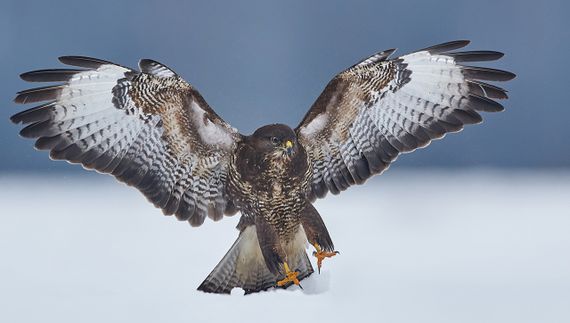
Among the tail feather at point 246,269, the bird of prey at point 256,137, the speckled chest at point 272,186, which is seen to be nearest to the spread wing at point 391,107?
the bird of prey at point 256,137

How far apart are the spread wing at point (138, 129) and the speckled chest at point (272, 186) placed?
281 mm

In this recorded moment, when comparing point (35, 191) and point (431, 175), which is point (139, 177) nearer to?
point (35, 191)

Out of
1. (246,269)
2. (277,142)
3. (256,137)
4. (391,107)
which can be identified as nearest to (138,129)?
(256,137)

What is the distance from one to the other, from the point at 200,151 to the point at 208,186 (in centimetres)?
30

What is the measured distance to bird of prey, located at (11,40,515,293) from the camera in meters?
5.82

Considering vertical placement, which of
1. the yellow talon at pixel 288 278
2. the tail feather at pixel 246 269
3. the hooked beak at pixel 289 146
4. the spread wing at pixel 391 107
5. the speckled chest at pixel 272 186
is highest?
the spread wing at pixel 391 107

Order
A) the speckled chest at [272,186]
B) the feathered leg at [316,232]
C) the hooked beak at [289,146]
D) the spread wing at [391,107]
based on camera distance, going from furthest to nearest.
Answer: the spread wing at [391,107]
the feathered leg at [316,232]
the speckled chest at [272,186]
the hooked beak at [289,146]

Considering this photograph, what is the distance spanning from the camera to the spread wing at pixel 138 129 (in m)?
5.75

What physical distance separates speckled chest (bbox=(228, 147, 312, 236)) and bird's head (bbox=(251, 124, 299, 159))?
0.05 meters

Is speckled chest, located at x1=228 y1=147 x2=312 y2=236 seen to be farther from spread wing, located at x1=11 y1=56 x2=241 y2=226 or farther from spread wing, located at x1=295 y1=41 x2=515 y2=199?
spread wing, located at x1=295 y1=41 x2=515 y2=199

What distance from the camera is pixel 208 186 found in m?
6.40

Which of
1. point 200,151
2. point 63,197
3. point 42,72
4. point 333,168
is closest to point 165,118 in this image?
point 200,151

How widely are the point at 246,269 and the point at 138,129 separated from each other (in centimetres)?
123

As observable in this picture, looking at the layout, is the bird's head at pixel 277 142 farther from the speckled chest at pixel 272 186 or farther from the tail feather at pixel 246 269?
the tail feather at pixel 246 269
